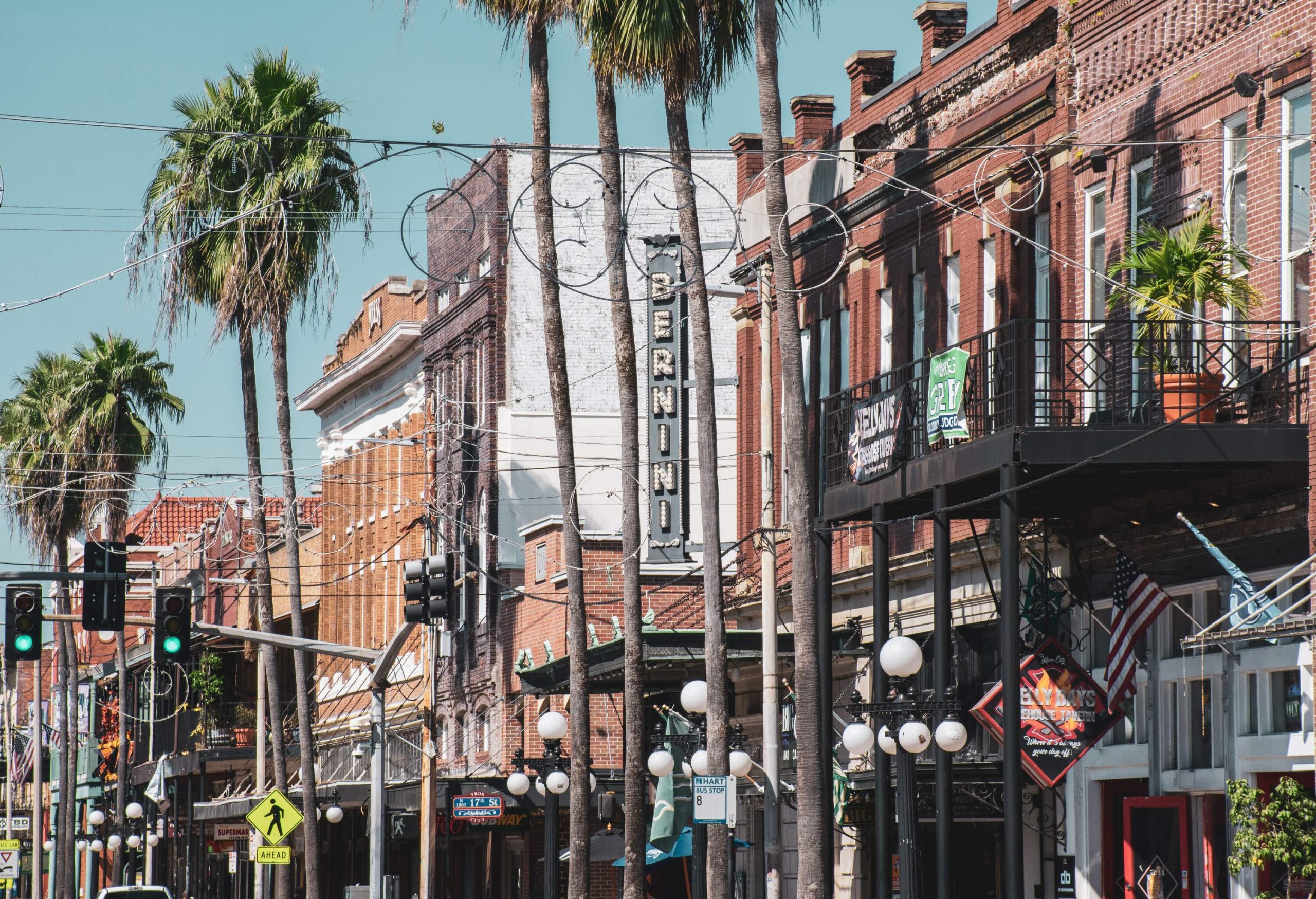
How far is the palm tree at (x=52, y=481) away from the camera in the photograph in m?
57.4

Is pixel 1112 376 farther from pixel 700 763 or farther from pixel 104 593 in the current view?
pixel 104 593

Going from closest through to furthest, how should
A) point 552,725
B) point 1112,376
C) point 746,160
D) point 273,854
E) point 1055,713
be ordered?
point 1112,376
point 1055,713
point 552,725
point 746,160
point 273,854

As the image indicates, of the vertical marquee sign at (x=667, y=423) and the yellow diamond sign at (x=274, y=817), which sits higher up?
the vertical marquee sign at (x=667, y=423)

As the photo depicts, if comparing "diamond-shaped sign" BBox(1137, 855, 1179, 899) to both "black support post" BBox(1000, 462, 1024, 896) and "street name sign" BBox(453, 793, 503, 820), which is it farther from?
"street name sign" BBox(453, 793, 503, 820)

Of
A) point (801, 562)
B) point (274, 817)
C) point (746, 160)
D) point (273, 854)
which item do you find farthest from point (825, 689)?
point (273, 854)

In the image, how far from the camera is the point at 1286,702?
19688mm

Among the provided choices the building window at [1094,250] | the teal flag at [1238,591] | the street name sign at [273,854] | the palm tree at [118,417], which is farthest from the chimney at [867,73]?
the palm tree at [118,417]

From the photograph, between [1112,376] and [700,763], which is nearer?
[1112,376]

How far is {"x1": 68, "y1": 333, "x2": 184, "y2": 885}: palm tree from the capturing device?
5622 centimetres

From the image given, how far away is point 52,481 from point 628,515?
3438 cm

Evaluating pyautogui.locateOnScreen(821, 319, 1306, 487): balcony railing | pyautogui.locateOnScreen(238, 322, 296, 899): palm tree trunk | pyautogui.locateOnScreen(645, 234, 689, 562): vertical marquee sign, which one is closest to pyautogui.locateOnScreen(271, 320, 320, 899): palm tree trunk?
pyautogui.locateOnScreen(238, 322, 296, 899): palm tree trunk

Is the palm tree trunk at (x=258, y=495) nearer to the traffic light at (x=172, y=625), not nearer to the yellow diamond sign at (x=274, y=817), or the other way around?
the yellow diamond sign at (x=274, y=817)

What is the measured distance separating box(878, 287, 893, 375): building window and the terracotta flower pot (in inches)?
372

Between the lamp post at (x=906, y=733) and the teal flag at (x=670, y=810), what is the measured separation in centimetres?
744
